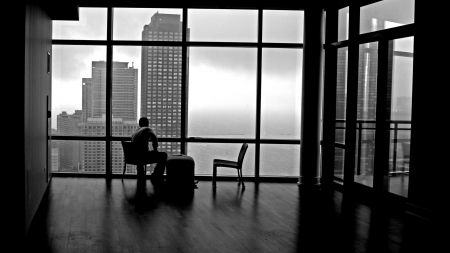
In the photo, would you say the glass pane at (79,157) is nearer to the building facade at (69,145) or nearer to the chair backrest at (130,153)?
the building facade at (69,145)

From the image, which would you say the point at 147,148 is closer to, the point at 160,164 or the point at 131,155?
the point at 131,155

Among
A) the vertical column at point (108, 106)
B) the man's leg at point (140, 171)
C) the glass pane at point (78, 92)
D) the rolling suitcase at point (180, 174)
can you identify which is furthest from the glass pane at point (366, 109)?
the glass pane at point (78, 92)

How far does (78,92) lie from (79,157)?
135cm

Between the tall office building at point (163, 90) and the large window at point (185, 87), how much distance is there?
0.07ft

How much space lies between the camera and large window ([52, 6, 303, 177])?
9500 mm

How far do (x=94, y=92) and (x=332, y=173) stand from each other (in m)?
5.09

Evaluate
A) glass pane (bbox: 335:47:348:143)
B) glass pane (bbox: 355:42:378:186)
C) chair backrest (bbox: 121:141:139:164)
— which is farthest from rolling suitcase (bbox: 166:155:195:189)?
glass pane (bbox: 355:42:378:186)

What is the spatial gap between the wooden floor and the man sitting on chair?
2.01 feet

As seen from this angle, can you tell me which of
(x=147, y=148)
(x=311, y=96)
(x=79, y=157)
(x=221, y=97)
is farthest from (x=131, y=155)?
(x=311, y=96)

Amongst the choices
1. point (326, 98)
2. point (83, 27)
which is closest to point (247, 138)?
point (326, 98)

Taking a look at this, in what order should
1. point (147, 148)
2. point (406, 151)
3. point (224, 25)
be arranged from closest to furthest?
point (406, 151) → point (147, 148) → point (224, 25)

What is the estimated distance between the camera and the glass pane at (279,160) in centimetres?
966

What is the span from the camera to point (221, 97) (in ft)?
31.8

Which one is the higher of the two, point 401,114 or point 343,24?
point 343,24
